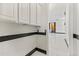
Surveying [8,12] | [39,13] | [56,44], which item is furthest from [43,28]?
[8,12]

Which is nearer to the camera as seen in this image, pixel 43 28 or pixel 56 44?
pixel 56 44

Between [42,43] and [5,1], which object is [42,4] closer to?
[42,43]

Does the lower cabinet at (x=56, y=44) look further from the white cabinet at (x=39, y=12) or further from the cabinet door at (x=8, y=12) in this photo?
the cabinet door at (x=8, y=12)

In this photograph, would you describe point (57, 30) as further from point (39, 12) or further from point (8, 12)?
point (8, 12)

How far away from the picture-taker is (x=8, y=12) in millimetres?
804

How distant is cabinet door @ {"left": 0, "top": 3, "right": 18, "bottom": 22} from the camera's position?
0.75 metres

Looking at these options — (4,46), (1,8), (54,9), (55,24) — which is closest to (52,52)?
(55,24)

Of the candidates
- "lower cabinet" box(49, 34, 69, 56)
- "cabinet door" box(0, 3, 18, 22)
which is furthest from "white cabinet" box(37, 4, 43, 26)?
"cabinet door" box(0, 3, 18, 22)

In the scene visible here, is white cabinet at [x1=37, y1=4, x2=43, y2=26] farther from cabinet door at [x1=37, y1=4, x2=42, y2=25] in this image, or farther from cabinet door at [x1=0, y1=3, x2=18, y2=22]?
cabinet door at [x1=0, y1=3, x2=18, y2=22]

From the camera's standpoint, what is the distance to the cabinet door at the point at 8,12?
75 centimetres

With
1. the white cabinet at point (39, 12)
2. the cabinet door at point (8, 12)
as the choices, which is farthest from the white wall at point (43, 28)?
the cabinet door at point (8, 12)

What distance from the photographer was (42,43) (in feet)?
7.50

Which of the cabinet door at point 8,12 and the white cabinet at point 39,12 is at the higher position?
the white cabinet at point 39,12

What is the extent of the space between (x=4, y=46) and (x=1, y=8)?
51 cm
